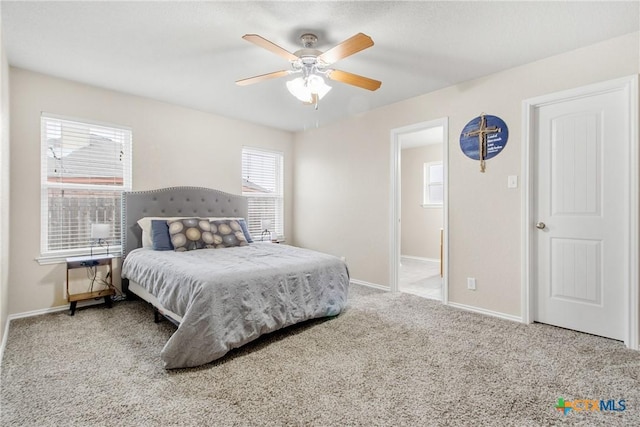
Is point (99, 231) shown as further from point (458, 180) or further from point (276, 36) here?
point (458, 180)

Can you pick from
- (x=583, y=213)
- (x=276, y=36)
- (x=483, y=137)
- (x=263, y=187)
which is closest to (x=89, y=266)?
(x=263, y=187)

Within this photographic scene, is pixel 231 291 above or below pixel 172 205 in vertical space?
below

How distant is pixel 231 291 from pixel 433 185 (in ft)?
18.0

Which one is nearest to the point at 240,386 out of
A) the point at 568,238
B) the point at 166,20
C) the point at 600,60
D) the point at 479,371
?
the point at 479,371

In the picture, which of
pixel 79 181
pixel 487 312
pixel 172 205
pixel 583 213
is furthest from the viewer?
pixel 172 205

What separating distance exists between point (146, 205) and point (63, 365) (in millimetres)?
2048

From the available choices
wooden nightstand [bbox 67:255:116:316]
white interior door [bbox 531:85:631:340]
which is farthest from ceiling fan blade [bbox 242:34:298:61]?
wooden nightstand [bbox 67:255:116:316]

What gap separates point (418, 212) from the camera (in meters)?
6.84

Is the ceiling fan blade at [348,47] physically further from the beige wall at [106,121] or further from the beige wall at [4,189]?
the beige wall at [4,189]

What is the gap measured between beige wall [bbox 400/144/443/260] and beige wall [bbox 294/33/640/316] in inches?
109

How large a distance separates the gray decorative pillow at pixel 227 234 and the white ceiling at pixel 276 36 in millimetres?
1620

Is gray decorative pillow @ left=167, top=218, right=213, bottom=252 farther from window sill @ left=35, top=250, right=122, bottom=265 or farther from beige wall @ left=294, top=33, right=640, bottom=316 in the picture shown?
beige wall @ left=294, top=33, right=640, bottom=316

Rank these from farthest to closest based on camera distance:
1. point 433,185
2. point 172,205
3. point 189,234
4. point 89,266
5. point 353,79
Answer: point 433,185 < point 172,205 < point 189,234 < point 89,266 < point 353,79

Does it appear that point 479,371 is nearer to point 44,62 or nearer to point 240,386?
point 240,386
